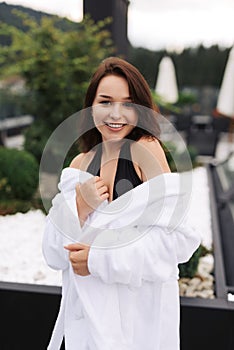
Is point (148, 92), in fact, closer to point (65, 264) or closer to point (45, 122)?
point (65, 264)

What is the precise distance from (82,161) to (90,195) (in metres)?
0.21

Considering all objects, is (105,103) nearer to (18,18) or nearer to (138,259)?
(138,259)

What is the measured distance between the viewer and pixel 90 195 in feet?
3.33

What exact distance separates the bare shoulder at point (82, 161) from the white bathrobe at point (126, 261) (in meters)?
0.04

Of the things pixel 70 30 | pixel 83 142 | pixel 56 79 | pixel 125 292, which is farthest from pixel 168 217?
pixel 70 30

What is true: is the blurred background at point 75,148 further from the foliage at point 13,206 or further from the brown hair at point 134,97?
the brown hair at point 134,97

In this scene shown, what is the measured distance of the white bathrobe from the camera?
0.99 metres

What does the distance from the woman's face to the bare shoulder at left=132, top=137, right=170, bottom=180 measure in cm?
6

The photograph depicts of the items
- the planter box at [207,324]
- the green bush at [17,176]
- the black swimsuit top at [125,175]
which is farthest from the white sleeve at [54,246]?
the green bush at [17,176]

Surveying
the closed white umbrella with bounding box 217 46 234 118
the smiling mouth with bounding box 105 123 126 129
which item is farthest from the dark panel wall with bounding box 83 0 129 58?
the smiling mouth with bounding box 105 123 126 129

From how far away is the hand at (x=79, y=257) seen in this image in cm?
104

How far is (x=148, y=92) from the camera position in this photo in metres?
1.07

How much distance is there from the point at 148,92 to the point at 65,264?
590 mm

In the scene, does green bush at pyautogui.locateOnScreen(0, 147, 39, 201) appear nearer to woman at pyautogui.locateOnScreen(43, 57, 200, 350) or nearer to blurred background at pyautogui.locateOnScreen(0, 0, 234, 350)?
blurred background at pyautogui.locateOnScreen(0, 0, 234, 350)
